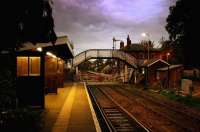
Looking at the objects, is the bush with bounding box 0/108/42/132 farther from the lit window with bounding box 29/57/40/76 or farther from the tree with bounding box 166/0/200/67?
the tree with bounding box 166/0/200/67

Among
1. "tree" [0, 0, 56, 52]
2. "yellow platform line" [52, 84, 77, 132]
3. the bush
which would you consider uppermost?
"tree" [0, 0, 56, 52]

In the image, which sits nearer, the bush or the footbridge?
the bush

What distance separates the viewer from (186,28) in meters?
19.6

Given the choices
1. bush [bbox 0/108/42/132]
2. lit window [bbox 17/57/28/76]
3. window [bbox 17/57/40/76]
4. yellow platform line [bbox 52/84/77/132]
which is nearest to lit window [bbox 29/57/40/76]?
window [bbox 17/57/40/76]

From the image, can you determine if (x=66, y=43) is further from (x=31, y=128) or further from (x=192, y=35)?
(x=31, y=128)

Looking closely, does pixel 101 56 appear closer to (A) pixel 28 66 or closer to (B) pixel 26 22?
(A) pixel 28 66

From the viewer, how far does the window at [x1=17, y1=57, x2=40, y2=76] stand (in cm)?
1548

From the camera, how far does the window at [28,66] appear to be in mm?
15475

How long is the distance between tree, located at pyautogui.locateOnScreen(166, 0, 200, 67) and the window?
31.6 feet

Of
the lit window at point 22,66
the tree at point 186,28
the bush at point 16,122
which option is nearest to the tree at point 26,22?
the bush at point 16,122

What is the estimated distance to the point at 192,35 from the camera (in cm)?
1908

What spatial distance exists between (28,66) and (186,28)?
33.7ft

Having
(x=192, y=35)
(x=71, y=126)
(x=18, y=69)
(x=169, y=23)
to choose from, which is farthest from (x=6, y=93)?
(x=169, y=23)

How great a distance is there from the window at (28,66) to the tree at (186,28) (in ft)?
31.6
